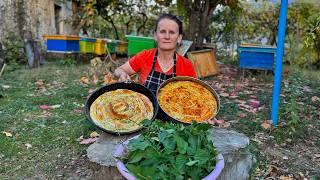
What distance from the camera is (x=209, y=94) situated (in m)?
2.74

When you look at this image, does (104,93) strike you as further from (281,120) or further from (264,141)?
(281,120)

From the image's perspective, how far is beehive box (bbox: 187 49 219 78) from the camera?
6.43 metres

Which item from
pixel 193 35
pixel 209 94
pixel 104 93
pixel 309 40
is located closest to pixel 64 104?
pixel 104 93

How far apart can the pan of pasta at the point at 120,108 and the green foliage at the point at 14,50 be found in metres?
5.87

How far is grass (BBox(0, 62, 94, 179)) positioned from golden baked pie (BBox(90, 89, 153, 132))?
666mm

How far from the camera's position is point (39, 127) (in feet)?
12.3

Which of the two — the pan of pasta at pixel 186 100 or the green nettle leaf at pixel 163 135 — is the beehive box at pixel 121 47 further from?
the green nettle leaf at pixel 163 135

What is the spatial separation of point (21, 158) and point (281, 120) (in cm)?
241

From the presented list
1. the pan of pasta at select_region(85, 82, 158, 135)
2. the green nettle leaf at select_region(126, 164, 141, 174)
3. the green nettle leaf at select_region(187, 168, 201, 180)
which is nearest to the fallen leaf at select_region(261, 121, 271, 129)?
the pan of pasta at select_region(85, 82, 158, 135)

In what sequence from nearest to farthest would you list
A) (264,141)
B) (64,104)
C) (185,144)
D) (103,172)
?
(185,144) → (103,172) → (264,141) → (64,104)

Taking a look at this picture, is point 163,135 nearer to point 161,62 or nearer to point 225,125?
point 161,62

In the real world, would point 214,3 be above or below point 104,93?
above

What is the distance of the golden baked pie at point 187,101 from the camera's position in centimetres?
256

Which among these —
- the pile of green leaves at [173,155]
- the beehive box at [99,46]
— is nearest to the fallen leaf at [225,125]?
the pile of green leaves at [173,155]
